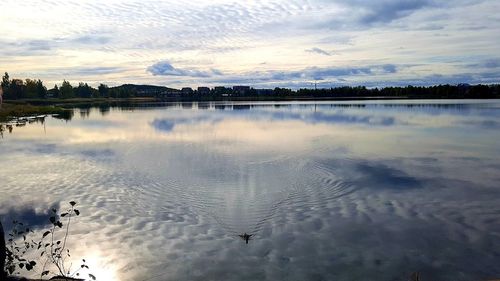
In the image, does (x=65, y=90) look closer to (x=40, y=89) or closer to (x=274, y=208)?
(x=40, y=89)

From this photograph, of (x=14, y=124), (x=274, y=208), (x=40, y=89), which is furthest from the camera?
(x=40, y=89)

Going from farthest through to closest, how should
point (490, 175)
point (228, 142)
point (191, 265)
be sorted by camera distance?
point (228, 142) → point (490, 175) → point (191, 265)

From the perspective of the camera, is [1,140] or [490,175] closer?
[490,175]

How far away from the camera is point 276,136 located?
114 feet

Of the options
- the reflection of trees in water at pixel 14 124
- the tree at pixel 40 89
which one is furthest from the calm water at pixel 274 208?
the tree at pixel 40 89

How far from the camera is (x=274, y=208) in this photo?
1384cm

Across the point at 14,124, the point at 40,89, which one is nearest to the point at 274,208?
the point at 14,124

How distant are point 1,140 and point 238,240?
31.3 metres

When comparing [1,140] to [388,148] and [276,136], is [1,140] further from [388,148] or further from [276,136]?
[388,148]

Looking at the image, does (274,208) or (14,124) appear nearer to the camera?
(274,208)

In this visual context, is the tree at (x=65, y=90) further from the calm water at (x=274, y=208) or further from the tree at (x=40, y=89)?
the calm water at (x=274, y=208)

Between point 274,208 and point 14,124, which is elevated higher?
point 14,124

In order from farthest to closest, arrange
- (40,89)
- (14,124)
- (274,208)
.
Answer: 1. (40,89)
2. (14,124)
3. (274,208)

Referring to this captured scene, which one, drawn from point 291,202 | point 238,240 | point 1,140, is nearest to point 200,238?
point 238,240
